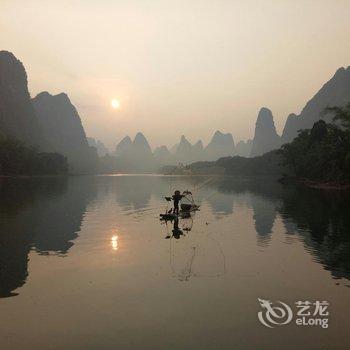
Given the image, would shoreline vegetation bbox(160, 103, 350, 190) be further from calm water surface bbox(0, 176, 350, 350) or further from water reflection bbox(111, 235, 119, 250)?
calm water surface bbox(0, 176, 350, 350)

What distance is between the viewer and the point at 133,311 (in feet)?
46.6

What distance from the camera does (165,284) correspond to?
17328 millimetres

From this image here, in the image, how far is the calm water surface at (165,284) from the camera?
12188 mm

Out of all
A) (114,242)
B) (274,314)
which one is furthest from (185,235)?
(274,314)

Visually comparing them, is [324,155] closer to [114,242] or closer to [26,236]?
[114,242]

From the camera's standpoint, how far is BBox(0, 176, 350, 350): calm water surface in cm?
1219

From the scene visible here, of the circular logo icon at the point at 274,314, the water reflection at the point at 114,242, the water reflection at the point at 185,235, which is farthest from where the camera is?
the water reflection at the point at 114,242

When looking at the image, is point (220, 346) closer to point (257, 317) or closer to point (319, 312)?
point (257, 317)

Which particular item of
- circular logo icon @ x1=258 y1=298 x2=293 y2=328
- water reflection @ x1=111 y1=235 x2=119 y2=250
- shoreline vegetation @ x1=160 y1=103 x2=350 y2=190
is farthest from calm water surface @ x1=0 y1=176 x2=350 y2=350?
shoreline vegetation @ x1=160 y1=103 x2=350 y2=190

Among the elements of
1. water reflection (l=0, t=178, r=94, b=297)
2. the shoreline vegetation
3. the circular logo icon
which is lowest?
water reflection (l=0, t=178, r=94, b=297)

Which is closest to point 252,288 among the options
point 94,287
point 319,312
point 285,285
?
point 285,285

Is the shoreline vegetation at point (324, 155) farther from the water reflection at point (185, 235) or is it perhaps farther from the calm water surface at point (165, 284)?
the calm water surface at point (165, 284)

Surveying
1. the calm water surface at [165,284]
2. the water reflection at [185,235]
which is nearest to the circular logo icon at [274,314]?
the calm water surface at [165,284]

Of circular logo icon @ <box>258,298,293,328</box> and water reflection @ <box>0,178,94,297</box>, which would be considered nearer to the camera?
circular logo icon @ <box>258,298,293,328</box>
